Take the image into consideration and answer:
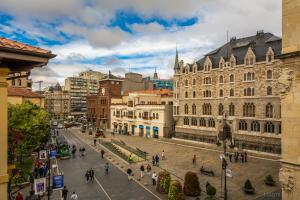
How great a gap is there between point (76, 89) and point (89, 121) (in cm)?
5767

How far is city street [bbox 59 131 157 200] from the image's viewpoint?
74.0ft

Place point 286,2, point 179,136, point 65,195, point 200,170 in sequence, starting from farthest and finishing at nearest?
point 179,136, point 200,170, point 65,195, point 286,2

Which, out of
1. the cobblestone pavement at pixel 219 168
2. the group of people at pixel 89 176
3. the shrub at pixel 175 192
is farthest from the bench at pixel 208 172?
the group of people at pixel 89 176

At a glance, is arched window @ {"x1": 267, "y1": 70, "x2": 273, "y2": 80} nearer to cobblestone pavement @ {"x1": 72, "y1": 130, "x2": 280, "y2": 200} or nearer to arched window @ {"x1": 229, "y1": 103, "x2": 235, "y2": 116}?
arched window @ {"x1": 229, "y1": 103, "x2": 235, "y2": 116}

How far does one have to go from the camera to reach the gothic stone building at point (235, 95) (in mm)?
42531

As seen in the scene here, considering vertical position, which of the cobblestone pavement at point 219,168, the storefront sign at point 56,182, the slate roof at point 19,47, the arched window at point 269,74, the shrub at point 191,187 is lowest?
the cobblestone pavement at point 219,168

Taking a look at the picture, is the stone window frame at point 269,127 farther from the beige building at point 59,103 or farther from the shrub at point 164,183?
the beige building at point 59,103

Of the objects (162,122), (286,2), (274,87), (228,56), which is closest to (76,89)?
(162,122)

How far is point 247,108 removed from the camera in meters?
46.2

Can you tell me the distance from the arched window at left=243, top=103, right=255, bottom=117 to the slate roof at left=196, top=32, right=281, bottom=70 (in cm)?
821

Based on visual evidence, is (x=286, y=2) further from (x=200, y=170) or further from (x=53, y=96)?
(x=53, y=96)

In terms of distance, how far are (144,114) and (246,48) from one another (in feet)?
101

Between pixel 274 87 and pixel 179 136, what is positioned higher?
pixel 274 87

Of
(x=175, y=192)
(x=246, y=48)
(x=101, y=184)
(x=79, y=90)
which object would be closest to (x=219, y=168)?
(x=175, y=192)
